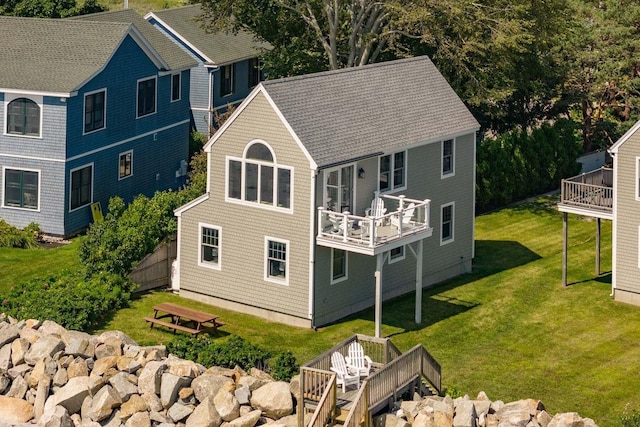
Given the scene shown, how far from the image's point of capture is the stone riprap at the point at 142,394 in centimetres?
3247

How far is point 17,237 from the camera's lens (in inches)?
1921

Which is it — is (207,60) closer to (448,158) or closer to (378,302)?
(448,158)

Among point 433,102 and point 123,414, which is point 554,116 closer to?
point 433,102

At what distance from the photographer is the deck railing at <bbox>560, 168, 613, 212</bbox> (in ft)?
146

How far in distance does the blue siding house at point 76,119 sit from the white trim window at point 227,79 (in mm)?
8557

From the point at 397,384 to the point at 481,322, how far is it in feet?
28.7

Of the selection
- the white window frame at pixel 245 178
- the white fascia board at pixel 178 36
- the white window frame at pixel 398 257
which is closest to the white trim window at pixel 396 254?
the white window frame at pixel 398 257

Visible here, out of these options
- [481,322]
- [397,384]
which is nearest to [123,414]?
[397,384]

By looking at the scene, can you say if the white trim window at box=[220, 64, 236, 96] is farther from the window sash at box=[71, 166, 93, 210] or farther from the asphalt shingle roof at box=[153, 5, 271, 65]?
the window sash at box=[71, 166, 93, 210]

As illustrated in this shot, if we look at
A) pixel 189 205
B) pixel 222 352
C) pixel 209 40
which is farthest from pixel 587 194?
pixel 209 40

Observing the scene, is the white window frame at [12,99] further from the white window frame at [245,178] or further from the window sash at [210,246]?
the white window frame at [245,178]

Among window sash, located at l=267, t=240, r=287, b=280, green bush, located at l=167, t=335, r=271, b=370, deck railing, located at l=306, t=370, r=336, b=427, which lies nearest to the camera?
deck railing, located at l=306, t=370, r=336, b=427

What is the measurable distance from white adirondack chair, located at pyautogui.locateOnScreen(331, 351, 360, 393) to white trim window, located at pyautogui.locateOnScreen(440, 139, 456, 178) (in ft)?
45.5

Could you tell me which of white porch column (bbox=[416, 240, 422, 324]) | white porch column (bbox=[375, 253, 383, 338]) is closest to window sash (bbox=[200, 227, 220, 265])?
white porch column (bbox=[375, 253, 383, 338])
